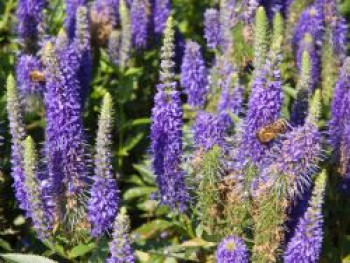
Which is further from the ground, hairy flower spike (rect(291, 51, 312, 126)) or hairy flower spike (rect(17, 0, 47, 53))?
hairy flower spike (rect(17, 0, 47, 53))

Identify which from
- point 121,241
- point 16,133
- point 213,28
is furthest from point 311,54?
point 121,241

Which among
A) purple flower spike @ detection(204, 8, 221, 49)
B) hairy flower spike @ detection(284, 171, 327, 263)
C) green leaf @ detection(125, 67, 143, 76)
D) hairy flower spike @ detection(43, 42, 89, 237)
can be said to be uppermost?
purple flower spike @ detection(204, 8, 221, 49)

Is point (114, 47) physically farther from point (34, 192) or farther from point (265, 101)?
point (265, 101)

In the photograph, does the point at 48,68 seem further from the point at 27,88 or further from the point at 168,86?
the point at 27,88

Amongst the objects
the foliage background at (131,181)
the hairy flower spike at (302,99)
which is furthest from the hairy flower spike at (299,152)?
the foliage background at (131,181)

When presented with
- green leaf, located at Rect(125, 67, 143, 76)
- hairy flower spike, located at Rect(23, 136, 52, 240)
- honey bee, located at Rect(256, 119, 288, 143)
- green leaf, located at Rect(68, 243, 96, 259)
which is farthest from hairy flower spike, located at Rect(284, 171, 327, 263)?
green leaf, located at Rect(125, 67, 143, 76)

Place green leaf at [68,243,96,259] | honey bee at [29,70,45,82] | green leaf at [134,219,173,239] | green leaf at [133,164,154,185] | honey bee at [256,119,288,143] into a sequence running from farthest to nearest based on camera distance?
1. green leaf at [133,164,154,185]
2. green leaf at [134,219,173,239]
3. honey bee at [29,70,45,82]
4. green leaf at [68,243,96,259]
5. honey bee at [256,119,288,143]

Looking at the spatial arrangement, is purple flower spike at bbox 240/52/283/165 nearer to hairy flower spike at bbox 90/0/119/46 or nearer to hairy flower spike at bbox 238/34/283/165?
hairy flower spike at bbox 238/34/283/165
